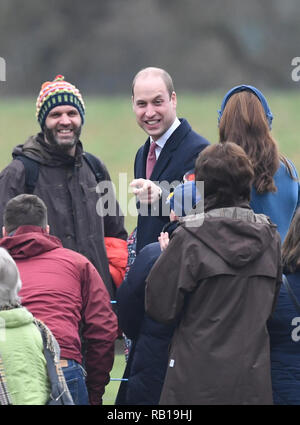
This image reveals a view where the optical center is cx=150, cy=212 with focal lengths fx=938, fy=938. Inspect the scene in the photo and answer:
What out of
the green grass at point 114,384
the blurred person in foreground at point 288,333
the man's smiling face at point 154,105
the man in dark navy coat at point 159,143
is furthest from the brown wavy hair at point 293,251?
the green grass at point 114,384

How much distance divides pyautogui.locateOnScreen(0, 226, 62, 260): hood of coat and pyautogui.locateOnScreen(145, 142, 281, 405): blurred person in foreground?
1.99 ft

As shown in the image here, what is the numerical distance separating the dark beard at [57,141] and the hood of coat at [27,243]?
3.01ft

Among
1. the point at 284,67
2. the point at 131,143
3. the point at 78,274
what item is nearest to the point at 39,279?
the point at 78,274

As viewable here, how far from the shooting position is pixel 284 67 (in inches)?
1081

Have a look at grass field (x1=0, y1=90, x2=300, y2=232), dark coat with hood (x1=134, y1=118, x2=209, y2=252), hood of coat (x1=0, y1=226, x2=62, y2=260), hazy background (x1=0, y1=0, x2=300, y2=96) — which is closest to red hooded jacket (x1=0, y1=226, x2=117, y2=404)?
hood of coat (x1=0, y1=226, x2=62, y2=260)

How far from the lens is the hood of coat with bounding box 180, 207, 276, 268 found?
2945mm

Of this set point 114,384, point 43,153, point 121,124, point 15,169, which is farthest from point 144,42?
point 15,169

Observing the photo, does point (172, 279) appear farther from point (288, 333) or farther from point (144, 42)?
point (144, 42)

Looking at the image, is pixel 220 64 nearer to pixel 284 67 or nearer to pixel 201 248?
pixel 284 67

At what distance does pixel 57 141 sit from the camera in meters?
4.36

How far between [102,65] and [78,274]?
2548 cm

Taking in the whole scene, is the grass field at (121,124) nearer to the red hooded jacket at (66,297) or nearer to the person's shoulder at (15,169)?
the person's shoulder at (15,169)

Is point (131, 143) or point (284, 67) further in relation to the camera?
Answer: point (284, 67)

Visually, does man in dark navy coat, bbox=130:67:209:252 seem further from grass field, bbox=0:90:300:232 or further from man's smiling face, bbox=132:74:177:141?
grass field, bbox=0:90:300:232
